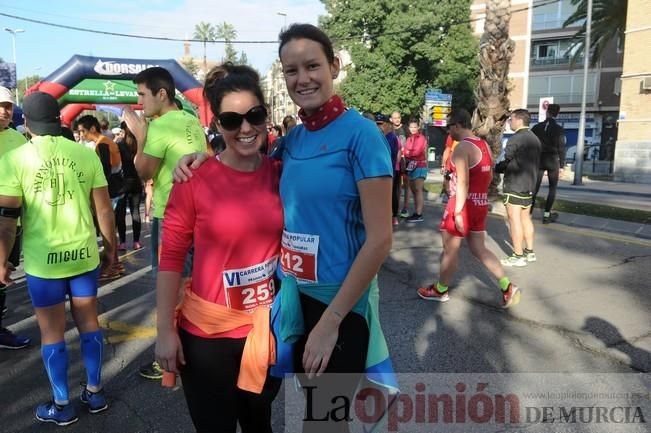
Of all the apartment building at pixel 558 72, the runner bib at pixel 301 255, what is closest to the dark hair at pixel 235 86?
the runner bib at pixel 301 255

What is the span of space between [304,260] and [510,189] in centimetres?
517

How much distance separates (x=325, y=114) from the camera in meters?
1.78

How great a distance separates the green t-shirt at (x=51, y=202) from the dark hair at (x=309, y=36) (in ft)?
6.18

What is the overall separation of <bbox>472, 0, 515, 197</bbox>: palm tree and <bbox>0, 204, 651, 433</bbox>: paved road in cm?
511

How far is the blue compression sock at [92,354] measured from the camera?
313 cm

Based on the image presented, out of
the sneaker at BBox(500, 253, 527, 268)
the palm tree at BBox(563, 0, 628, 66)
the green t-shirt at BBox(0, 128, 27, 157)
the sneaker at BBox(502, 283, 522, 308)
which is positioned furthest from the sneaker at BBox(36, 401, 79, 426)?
the palm tree at BBox(563, 0, 628, 66)

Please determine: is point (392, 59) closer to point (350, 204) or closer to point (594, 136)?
point (594, 136)

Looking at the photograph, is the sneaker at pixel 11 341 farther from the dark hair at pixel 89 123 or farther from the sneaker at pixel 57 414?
the dark hair at pixel 89 123

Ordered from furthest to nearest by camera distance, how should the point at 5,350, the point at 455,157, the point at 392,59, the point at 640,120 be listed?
the point at 392,59, the point at 640,120, the point at 455,157, the point at 5,350

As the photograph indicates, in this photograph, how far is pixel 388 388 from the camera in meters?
1.81

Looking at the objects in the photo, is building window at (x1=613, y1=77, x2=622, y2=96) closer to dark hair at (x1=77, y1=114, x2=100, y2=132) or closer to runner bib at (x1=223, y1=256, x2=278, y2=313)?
dark hair at (x1=77, y1=114, x2=100, y2=132)

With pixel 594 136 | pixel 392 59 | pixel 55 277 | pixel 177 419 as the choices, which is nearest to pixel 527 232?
pixel 177 419

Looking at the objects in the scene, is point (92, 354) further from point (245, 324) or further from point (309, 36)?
point (309, 36)

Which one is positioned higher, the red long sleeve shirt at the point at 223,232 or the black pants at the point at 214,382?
the red long sleeve shirt at the point at 223,232
